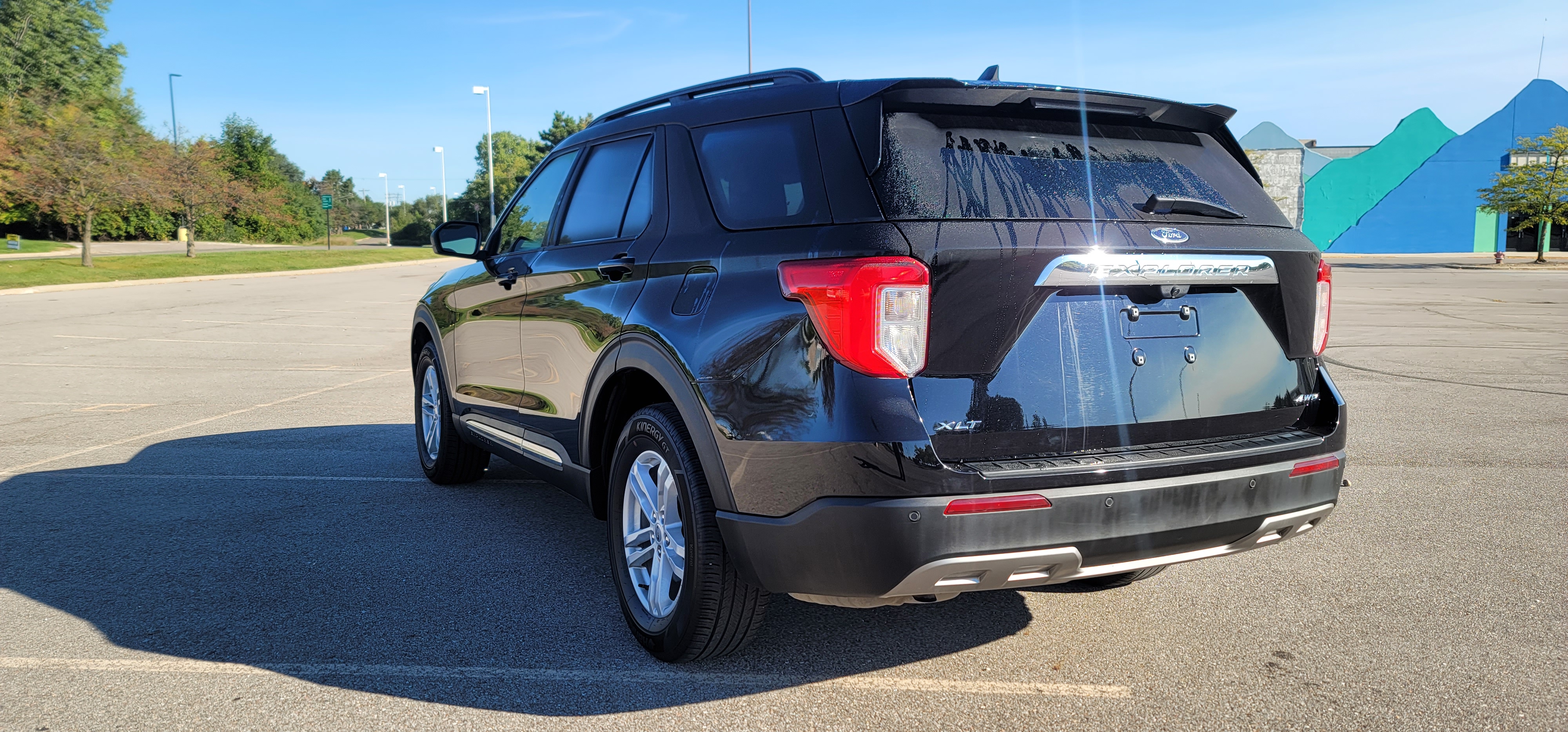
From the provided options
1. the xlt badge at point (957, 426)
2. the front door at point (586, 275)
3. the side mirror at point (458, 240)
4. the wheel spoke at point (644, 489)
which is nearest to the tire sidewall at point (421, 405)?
the side mirror at point (458, 240)

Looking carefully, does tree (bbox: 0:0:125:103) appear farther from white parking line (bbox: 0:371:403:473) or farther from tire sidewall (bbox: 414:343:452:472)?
tire sidewall (bbox: 414:343:452:472)

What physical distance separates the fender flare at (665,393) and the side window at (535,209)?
1151 millimetres

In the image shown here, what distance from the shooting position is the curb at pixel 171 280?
955 inches

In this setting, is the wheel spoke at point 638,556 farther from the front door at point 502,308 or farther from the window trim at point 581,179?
the front door at point 502,308

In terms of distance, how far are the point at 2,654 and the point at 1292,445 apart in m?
3.99

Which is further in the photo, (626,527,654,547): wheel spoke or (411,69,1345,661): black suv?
(626,527,654,547): wheel spoke

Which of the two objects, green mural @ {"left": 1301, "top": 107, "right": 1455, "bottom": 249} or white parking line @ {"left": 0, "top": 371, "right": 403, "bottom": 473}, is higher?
green mural @ {"left": 1301, "top": 107, "right": 1455, "bottom": 249}

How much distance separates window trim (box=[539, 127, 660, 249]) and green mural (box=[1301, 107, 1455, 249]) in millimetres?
60642

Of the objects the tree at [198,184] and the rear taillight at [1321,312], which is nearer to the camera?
the rear taillight at [1321,312]

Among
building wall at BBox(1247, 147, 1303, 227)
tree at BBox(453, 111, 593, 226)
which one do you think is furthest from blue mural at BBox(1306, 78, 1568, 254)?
→ tree at BBox(453, 111, 593, 226)

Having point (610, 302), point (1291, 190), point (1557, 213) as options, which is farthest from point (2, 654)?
point (1291, 190)

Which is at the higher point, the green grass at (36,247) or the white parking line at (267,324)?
the green grass at (36,247)

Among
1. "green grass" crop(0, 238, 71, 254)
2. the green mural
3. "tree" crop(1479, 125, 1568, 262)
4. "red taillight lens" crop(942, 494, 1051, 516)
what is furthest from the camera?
the green mural

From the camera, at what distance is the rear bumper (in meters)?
2.71
